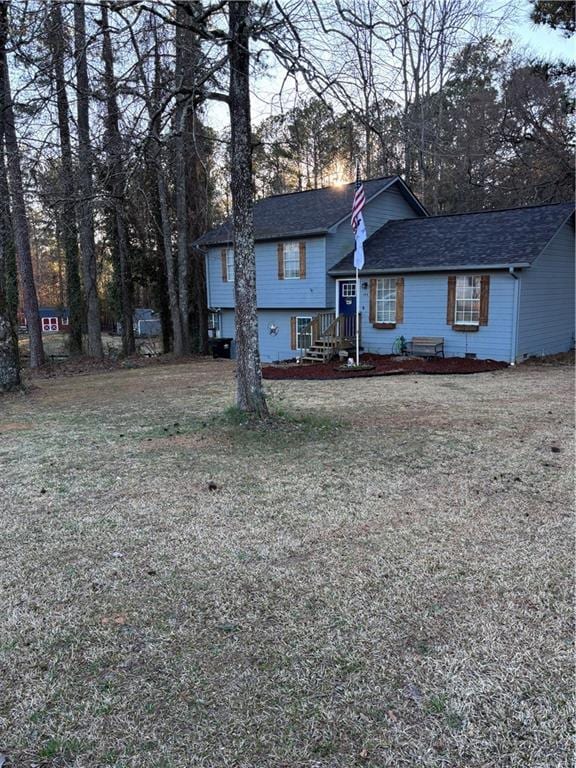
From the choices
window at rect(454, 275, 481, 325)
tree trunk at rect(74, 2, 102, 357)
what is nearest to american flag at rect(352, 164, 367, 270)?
window at rect(454, 275, 481, 325)

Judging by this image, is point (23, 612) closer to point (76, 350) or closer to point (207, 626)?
point (207, 626)

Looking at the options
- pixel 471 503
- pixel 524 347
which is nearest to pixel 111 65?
pixel 471 503

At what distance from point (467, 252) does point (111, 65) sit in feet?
30.7

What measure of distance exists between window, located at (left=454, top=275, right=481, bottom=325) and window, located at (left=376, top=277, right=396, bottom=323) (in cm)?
187

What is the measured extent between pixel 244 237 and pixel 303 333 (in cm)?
930

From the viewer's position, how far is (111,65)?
27.2 feet

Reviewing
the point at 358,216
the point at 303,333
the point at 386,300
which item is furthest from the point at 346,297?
the point at 358,216

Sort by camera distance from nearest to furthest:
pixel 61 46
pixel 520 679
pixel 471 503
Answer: pixel 520 679
pixel 471 503
pixel 61 46

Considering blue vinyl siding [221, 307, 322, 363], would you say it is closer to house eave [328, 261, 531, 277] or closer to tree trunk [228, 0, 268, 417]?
house eave [328, 261, 531, 277]

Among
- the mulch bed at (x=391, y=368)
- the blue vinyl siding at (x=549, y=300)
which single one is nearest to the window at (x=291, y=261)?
the mulch bed at (x=391, y=368)

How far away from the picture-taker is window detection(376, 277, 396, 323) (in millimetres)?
15055

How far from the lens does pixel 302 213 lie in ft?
56.3

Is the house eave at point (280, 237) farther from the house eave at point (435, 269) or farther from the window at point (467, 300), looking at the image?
the window at point (467, 300)

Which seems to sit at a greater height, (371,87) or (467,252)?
(371,87)
